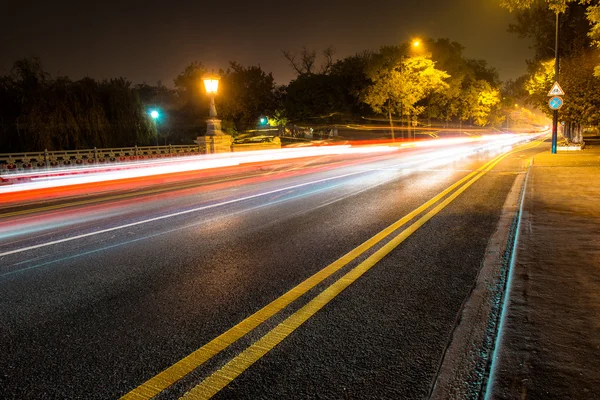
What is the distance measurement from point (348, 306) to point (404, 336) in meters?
0.66

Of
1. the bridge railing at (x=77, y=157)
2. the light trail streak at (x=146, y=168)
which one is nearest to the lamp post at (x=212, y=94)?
the bridge railing at (x=77, y=157)

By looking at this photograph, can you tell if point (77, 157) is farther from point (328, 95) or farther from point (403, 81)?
point (328, 95)

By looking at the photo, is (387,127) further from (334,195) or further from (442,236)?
(442,236)

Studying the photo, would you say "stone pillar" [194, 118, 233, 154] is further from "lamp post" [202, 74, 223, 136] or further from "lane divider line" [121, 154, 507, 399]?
"lane divider line" [121, 154, 507, 399]

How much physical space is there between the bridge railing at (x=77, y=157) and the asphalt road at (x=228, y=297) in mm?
14074

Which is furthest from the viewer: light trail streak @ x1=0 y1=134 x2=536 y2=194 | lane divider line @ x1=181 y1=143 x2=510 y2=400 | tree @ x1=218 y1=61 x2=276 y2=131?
tree @ x1=218 y1=61 x2=276 y2=131

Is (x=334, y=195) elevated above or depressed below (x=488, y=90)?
below

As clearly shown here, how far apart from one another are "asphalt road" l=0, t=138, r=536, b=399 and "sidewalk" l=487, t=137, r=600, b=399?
45 cm

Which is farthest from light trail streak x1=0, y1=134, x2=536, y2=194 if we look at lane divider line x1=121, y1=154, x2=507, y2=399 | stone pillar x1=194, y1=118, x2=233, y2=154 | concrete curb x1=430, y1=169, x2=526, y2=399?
concrete curb x1=430, y1=169, x2=526, y2=399

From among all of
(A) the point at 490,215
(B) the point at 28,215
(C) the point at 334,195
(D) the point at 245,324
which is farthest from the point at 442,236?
(B) the point at 28,215

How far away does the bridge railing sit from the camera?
20.3 meters

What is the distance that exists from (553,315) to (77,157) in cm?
2474

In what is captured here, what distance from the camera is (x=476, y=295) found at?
12.7 ft

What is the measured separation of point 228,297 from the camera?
13.1 ft
